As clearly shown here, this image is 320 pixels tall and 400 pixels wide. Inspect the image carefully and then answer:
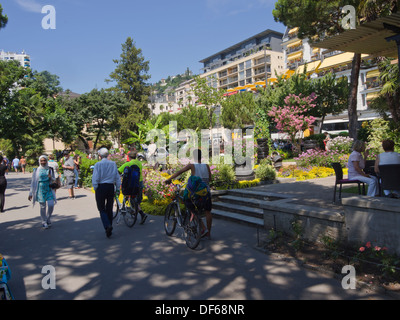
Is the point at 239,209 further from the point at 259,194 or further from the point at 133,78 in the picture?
the point at 133,78

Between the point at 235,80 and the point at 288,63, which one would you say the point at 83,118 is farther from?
the point at 235,80

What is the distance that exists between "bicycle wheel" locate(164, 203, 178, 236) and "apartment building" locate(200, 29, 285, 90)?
62843 millimetres

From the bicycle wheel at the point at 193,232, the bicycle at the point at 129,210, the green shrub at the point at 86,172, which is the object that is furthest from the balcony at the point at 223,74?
the bicycle wheel at the point at 193,232

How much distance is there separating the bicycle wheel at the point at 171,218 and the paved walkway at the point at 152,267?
0.53ft

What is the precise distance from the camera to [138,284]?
166 inches

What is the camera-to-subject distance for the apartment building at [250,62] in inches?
2995

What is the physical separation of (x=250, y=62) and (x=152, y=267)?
81097 mm

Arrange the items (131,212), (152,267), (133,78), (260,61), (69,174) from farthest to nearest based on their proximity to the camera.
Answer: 1. (260,61)
2. (133,78)
3. (69,174)
4. (131,212)
5. (152,267)

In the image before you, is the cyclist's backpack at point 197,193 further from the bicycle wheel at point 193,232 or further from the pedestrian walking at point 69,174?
the pedestrian walking at point 69,174

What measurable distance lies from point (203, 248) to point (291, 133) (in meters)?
17.5

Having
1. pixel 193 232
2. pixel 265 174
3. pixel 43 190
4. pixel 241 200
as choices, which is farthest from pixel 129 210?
pixel 265 174

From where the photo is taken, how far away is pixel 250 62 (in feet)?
262

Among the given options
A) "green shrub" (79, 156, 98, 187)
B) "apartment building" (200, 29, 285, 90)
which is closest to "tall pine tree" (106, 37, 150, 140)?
"apartment building" (200, 29, 285, 90)

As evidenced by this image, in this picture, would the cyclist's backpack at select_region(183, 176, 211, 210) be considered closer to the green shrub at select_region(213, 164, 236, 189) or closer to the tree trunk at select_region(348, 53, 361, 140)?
the green shrub at select_region(213, 164, 236, 189)
